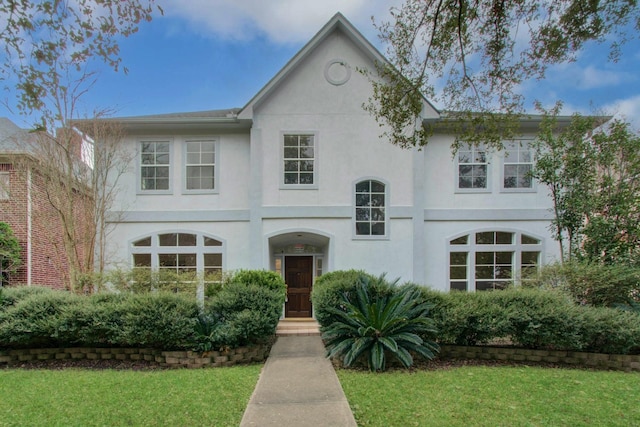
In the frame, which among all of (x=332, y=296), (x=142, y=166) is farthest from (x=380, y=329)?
(x=142, y=166)

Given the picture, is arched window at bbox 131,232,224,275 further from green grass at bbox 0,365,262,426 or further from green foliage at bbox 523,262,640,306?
green foliage at bbox 523,262,640,306

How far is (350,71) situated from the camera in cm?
1104

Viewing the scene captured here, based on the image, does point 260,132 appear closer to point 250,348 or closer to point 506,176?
point 250,348

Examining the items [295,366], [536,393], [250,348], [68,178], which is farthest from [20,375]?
[536,393]

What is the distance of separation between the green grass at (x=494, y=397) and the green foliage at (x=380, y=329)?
1.28ft

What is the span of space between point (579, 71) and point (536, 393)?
5.79 meters

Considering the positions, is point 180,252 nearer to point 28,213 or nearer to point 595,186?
point 28,213

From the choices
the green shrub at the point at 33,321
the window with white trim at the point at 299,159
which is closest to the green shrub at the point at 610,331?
the window with white trim at the point at 299,159

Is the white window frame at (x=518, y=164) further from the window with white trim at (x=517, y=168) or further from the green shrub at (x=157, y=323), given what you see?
the green shrub at (x=157, y=323)

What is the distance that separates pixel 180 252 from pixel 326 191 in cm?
523

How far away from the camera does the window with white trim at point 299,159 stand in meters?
11.0

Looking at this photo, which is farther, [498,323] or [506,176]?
[506,176]

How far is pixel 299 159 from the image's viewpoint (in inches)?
434

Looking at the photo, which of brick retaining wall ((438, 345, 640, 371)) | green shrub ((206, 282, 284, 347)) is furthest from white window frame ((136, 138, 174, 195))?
brick retaining wall ((438, 345, 640, 371))
